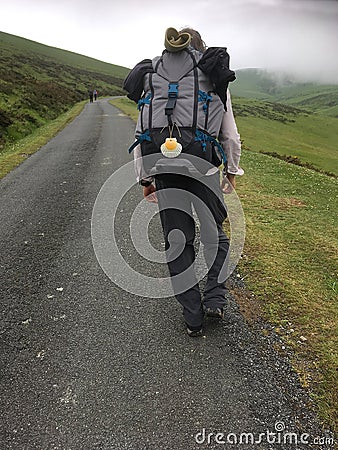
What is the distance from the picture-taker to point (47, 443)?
246 cm

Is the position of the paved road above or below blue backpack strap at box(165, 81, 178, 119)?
below

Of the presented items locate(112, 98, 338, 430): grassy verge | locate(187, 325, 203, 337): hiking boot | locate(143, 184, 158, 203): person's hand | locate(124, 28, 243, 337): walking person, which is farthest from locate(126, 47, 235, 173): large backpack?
locate(112, 98, 338, 430): grassy verge

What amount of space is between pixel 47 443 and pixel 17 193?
24.2 feet

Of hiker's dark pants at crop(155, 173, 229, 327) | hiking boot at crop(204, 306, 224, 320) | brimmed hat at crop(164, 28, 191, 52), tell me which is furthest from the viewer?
hiking boot at crop(204, 306, 224, 320)

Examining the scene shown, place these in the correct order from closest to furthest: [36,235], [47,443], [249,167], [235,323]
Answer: [47,443], [235,323], [36,235], [249,167]

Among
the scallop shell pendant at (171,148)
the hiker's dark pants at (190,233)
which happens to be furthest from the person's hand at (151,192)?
the scallop shell pendant at (171,148)

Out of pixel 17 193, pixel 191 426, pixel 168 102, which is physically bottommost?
pixel 17 193

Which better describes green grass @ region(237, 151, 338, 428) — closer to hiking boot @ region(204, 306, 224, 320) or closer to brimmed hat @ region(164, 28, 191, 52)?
hiking boot @ region(204, 306, 224, 320)

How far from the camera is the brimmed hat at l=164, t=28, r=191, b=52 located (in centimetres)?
298

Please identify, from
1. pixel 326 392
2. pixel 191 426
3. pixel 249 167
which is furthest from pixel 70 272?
pixel 249 167

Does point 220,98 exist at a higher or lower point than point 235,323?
higher

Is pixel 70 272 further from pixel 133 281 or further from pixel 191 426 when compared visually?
pixel 191 426

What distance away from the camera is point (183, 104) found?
9.87ft

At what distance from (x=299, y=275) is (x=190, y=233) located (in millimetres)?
1950
